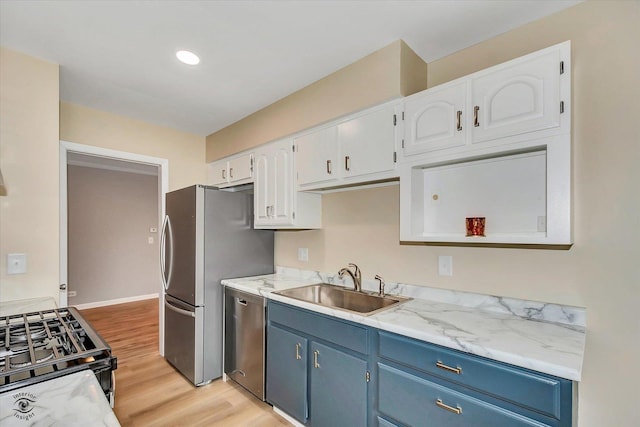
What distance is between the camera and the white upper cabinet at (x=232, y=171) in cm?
→ 305

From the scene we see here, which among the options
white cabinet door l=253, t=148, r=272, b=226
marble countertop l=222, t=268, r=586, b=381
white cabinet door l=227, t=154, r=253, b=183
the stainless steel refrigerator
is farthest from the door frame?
marble countertop l=222, t=268, r=586, b=381

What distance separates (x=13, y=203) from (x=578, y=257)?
3245 mm

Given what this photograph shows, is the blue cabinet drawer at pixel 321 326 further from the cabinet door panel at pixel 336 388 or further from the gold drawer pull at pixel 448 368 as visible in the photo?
the gold drawer pull at pixel 448 368

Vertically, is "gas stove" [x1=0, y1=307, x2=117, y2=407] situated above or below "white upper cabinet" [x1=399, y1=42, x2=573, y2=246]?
below

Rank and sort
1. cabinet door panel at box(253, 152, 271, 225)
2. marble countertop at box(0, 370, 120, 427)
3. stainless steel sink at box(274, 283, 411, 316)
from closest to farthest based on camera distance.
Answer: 1. marble countertop at box(0, 370, 120, 427)
2. stainless steel sink at box(274, 283, 411, 316)
3. cabinet door panel at box(253, 152, 271, 225)

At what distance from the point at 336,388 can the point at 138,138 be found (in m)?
2.95

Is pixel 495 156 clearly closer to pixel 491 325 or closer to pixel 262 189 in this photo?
pixel 491 325

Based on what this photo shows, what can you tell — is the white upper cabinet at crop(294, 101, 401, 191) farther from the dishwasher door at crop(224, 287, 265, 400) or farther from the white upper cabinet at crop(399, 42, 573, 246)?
the dishwasher door at crop(224, 287, 265, 400)

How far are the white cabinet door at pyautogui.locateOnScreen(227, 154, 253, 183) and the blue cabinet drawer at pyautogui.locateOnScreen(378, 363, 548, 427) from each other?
212 centimetres

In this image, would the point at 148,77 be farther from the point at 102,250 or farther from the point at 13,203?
the point at 102,250

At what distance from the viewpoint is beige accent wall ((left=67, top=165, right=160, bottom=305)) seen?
5121 millimetres

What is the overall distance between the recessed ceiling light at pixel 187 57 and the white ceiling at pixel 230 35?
41mm

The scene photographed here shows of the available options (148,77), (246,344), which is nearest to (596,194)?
(246,344)

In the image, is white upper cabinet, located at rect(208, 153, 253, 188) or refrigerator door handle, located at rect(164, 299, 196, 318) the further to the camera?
white upper cabinet, located at rect(208, 153, 253, 188)
